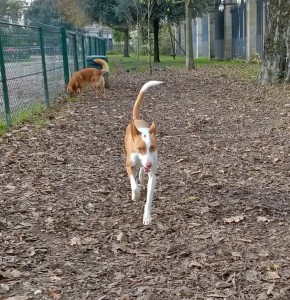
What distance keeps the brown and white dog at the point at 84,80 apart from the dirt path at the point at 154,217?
15.4 ft

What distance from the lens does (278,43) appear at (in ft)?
42.6

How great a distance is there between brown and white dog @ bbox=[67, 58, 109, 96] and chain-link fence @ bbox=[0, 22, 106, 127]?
1.29ft

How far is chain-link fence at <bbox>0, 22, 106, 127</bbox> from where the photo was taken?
8.68 m

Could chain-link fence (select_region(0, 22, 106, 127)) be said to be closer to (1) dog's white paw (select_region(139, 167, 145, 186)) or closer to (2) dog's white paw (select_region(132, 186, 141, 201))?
(1) dog's white paw (select_region(139, 167, 145, 186))

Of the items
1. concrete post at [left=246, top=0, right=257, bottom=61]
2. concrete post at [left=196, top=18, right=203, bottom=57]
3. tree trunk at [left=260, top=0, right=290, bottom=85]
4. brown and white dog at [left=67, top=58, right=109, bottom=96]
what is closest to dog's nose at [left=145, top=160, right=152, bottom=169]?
tree trunk at [left=260, top=0, right=290, bottom=85]

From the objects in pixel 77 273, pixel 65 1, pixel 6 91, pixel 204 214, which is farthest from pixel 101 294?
pixel 65 1

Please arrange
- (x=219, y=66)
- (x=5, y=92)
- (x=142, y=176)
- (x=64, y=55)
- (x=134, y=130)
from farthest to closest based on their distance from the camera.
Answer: (x=219, y=66) → (x=64, y=55) → (x=5, y=92) → (x=142, y=176) → (x=134, y=130)

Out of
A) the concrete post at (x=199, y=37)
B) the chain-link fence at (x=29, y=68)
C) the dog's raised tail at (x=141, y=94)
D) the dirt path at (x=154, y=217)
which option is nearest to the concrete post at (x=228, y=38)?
the concrete post at (x=199, y=37)

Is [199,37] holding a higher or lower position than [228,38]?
higher

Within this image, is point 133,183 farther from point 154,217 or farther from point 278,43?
point 278,43

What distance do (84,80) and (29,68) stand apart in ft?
12.2

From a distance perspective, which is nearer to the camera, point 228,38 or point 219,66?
point 219,66

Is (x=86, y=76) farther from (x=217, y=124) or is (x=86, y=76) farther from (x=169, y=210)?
(x=169, y=210)

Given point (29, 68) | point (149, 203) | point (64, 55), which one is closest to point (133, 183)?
point (149, 203)
